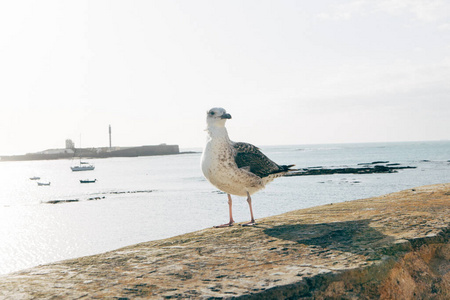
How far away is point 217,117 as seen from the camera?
552cm

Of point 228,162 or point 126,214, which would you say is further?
point 126,214

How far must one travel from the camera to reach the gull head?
217 inches

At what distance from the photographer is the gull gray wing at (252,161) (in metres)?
5.60

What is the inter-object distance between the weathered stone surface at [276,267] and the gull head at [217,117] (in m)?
1.94

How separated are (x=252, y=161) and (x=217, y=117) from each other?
2.71ft

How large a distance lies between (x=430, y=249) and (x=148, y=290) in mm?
2315

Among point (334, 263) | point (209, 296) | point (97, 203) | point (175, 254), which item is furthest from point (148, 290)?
point (97, 203)

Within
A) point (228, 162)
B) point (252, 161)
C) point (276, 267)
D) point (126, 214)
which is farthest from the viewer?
point (126, 214)

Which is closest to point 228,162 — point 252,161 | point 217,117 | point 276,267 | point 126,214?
point 252,161

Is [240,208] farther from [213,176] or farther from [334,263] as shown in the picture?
[334,263]

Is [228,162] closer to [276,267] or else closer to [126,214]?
[276,267]

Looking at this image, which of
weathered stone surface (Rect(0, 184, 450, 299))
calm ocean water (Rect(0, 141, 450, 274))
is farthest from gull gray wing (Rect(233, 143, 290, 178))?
calm ocean water (Rect(0, 141, 450, 274))

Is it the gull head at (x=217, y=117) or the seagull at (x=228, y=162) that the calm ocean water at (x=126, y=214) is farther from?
the gull head at (x=217, y=117)

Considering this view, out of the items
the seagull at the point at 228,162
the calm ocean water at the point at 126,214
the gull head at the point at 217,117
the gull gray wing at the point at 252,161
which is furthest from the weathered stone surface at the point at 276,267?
the calm ocean water at the point at 126,214
